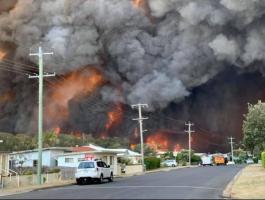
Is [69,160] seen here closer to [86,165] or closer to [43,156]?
[43,156]

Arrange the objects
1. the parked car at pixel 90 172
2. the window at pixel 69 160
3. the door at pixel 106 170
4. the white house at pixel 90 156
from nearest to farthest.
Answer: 1. the parked car at pixel 90 172
2. the door at pixel 106 170
3. the white house at pixel 90 156
4. the window at pixel 69 160

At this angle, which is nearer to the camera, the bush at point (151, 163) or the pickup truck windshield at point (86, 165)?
the pickup truck windshield at point (86, 165)

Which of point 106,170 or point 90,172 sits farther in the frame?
point 106,170

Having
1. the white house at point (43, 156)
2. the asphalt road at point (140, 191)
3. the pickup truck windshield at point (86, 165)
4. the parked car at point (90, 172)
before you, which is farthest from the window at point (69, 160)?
the asphalt road at point (140, 191)

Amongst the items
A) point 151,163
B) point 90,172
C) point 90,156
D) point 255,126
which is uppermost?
point 255,126

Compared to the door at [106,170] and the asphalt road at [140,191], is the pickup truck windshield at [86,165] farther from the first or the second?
the asphalt road at [140,191]

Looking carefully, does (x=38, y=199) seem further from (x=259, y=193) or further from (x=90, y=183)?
(x=90, y=183)

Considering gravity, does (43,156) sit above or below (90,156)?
above

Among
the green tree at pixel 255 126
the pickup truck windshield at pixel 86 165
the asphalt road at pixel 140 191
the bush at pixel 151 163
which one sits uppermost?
the green tree at pixel 255 126

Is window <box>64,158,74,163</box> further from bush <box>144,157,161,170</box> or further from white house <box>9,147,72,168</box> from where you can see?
bush <box>144,157,161,170</box>

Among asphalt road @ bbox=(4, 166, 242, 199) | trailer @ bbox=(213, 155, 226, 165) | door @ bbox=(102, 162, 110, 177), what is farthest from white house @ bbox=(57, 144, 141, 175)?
trailer @ bbox=(213, 155, 226, 165)

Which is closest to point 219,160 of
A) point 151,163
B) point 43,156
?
point 151,163

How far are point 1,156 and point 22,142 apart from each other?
103ft

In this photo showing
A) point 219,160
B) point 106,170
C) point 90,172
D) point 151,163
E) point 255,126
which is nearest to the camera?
point 90,172
